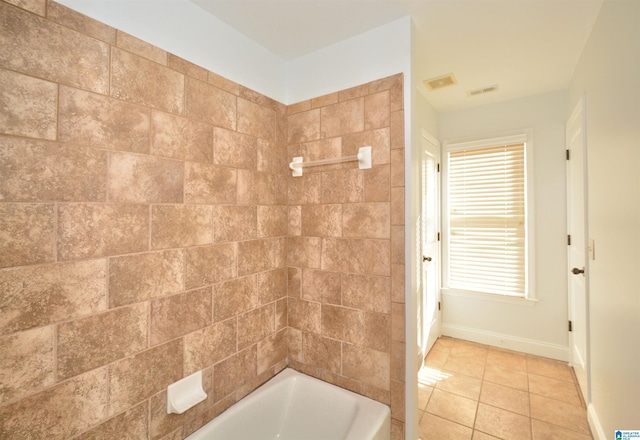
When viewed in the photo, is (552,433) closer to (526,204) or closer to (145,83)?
(526,204)

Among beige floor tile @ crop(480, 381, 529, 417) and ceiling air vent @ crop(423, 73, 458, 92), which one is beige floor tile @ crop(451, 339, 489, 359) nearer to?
beige floor tile @ crop(480, 381, 529, 417)

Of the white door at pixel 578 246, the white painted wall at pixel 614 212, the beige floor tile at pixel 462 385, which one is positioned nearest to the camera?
the white painted wall at pixel 614 212

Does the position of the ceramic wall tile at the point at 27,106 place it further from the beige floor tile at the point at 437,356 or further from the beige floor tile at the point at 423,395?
the beige floor tile at the point at 437,356

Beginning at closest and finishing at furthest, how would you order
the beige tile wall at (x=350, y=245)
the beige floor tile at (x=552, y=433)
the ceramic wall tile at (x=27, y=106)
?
the ceramic wall tile at (x=27, y=106) → the beige tile wall at (x=350, y=245) → the beige floor tile at (x=552, y=433)

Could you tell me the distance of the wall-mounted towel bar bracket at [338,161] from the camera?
1.65 m

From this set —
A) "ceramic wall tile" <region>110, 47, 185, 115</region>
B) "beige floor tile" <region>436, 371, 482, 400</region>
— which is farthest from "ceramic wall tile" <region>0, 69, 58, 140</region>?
"beige floor tile" <region>436, 371, 482, 400</region>

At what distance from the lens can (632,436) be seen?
1154 mm

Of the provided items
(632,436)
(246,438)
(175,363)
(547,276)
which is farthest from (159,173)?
(547,276)

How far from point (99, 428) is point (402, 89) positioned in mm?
2049

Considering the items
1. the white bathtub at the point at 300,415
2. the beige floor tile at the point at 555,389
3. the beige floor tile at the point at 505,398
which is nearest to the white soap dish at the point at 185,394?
the white bathtub at the point at 300,415

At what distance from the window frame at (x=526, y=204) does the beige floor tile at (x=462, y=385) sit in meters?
0.89

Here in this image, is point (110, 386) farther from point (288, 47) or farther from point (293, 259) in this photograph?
point (288, 47)

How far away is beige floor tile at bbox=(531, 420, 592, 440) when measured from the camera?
1.76m

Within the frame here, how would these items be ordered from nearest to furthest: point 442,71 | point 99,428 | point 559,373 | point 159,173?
point 99,428 → point 159,173 → point 442,71 → point 559,373
